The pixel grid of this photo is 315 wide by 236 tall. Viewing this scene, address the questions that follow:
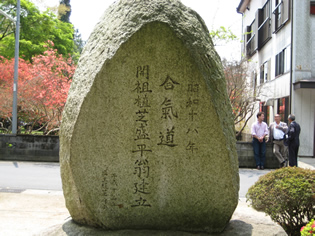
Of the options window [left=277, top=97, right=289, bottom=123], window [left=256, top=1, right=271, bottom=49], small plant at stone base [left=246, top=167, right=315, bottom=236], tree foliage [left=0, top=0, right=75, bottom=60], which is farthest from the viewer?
tree foliage [left=0, top=0, right=75, bottom=60]

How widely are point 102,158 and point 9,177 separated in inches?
264

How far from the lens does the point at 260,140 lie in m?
10.9

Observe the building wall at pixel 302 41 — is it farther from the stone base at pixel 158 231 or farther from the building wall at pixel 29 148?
the stone base at pixel 158 231

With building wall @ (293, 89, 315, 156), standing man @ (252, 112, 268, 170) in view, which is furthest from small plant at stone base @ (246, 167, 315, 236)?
building wall @ (293, 89, 315, 156)

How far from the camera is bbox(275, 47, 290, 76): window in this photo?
15608mm

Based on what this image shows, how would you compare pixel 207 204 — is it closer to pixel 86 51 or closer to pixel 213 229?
pixel 213 229

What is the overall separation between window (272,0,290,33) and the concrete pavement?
442 inches

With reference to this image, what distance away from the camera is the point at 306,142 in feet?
46.5

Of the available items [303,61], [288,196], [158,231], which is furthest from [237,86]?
[158,231]

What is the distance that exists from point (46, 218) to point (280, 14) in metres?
15.1

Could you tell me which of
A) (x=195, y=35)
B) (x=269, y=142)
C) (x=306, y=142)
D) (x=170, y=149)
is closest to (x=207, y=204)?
(x=170, y=149)

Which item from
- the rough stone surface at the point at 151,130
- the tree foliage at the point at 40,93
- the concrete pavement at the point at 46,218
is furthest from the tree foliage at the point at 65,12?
the rough stone surface at the point at 151,130

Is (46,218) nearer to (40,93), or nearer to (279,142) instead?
(279,142)

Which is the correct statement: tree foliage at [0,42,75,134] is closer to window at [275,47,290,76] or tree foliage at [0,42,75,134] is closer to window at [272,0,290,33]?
window at [275,47,290,76]
